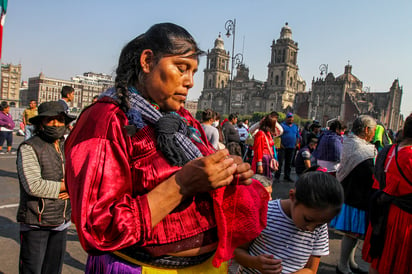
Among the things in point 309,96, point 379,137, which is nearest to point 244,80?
point 309,96

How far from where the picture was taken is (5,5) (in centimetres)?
570

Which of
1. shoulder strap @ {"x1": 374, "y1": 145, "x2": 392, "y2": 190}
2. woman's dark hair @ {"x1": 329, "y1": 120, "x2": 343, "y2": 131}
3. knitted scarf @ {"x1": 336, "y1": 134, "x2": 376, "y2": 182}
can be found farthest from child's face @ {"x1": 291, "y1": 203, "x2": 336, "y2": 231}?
woman's dark hair @ {"x1": 329, "y1": 120, "x2": 343, "y2": 131}

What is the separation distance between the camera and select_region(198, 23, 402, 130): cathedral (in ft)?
235

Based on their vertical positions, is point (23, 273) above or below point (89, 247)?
below

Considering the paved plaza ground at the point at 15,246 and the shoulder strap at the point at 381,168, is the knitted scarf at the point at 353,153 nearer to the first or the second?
the shoulder strap at the point at 381,168

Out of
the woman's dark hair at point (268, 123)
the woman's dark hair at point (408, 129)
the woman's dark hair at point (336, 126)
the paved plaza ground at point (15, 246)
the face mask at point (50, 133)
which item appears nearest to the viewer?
the face mask at point (50, 133)

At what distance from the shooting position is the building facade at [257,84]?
81.4m

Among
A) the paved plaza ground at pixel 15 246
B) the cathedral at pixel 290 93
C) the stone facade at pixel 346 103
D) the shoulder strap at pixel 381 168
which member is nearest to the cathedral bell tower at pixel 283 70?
the cathedral at pixel 290 93

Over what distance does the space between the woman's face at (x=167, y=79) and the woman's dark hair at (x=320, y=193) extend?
3.22 feet

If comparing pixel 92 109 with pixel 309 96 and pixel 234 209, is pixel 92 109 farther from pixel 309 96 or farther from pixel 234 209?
pixel 309 96

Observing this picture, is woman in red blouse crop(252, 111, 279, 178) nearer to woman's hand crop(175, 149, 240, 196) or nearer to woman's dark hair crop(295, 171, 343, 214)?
woman's dark hair crop(295, 171, 343, 214)

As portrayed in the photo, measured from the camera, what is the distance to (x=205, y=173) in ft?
3.71

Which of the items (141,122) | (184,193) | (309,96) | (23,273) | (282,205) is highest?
(309,96)

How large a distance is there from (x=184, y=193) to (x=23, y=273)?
2.11 metres
